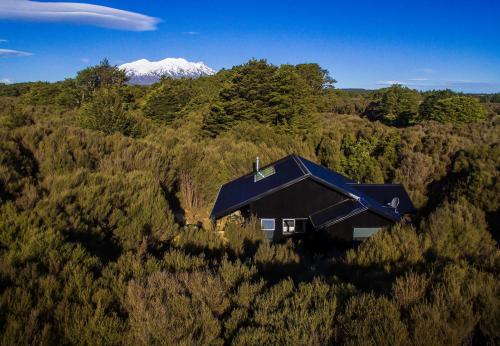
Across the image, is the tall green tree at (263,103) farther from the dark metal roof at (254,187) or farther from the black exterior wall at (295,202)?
the black exterior wall at (295,202)

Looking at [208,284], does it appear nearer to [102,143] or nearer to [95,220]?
[95,220]

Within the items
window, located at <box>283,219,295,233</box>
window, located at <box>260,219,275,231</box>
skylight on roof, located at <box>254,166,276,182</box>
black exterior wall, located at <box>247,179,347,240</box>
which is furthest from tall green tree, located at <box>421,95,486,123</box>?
window, located at <box>260,219,275,231</box>

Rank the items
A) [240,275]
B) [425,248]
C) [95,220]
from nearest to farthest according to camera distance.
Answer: [240,275]
[425,248]
[95,220]

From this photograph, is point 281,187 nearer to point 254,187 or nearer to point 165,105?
point 254,187

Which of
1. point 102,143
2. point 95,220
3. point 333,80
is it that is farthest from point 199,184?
point 333,80

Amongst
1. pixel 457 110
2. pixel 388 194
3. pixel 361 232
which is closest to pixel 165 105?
pixel 388 194

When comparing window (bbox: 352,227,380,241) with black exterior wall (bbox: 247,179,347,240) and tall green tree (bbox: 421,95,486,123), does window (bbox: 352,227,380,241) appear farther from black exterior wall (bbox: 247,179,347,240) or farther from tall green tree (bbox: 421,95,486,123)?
tall green tree (bbox: 421,95,486,123)
